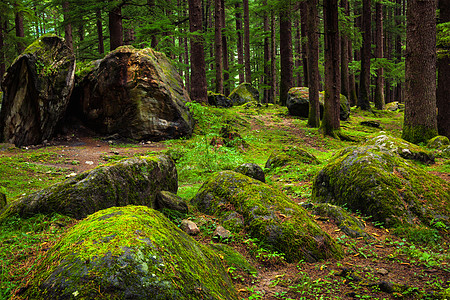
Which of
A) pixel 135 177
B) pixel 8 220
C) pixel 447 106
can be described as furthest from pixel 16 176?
pixel 447 106

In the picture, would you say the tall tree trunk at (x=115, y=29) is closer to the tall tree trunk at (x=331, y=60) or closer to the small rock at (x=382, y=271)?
the tall tree trunk at (x=331, y=60)

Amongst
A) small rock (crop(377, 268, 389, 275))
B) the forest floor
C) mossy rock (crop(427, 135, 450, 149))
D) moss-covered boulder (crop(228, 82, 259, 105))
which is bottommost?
small rock (crop(377, 268, 389, 275))

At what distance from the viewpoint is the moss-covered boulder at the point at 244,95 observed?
2495cm

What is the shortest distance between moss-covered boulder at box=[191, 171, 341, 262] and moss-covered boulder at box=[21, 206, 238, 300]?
170 centimetres

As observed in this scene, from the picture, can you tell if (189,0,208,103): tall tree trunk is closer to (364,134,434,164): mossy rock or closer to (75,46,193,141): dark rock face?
(75,46,193,141): dark rock face

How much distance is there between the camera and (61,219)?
3457mm

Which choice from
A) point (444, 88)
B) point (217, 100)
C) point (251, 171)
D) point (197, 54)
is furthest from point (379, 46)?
point (251, 171)

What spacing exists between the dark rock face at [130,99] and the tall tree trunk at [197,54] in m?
3.54

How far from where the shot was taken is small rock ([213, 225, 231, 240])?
12.6ft

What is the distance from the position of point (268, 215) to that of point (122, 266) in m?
2.63

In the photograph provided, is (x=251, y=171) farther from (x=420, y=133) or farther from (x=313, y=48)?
(x=313, y=48)

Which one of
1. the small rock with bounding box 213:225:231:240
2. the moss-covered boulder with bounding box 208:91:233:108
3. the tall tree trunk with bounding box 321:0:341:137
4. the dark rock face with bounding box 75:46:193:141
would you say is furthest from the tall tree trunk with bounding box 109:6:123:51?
the small rock with bounding box 213:225:231:240

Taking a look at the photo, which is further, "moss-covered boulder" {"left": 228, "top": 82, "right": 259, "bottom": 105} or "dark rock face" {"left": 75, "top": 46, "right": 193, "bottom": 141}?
"moss-covered boulder" {"left": 228, "top": 82, "right": 259, "bottom": 105}

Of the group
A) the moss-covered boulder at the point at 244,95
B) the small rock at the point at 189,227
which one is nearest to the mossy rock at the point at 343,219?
the small rock at the point at 189,227
